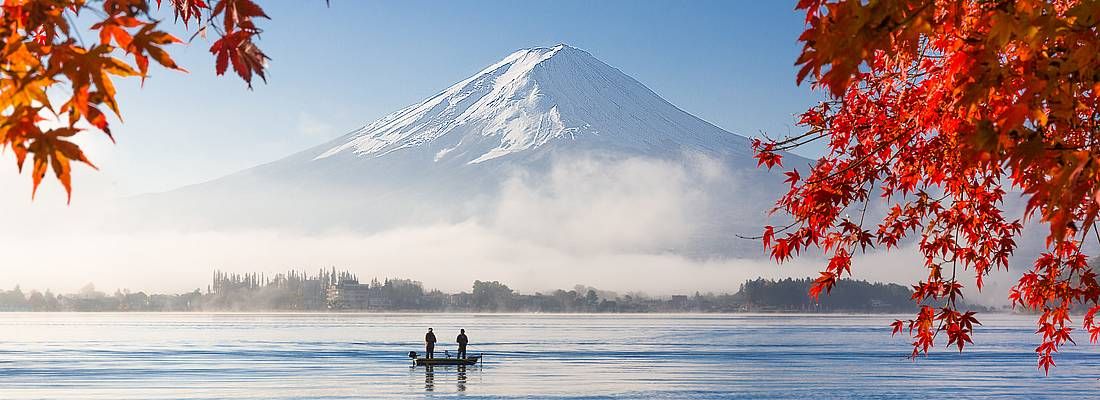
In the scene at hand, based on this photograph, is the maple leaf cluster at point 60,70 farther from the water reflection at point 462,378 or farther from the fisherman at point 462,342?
the fisherman at point 462,342

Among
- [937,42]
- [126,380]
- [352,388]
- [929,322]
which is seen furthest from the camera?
[126,380]

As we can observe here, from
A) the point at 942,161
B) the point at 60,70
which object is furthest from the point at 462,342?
the point at 60,70

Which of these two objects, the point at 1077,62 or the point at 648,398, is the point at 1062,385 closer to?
the point at 648,398

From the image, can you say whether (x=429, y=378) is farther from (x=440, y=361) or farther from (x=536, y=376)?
(x=440, y=361)

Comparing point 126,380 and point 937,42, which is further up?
point 937,42

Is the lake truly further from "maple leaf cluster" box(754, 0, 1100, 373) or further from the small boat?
"maple leaf cluster" box(754, 0, 1100, 373)

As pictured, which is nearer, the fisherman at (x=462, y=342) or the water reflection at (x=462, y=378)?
the water reflection at (x=462, y=378)

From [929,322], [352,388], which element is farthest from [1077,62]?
[352,388]

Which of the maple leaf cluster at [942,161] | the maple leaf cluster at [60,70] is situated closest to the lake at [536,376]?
the maple leaf cluster at [942,161]

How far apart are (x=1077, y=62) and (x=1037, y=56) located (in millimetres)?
414

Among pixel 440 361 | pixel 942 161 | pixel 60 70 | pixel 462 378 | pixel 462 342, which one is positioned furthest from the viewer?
pixel 462 342

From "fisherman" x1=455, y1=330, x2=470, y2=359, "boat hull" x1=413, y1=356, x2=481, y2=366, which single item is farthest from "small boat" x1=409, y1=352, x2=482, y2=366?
"fisherman" x1=455, y1=330, x2=470, y2=359

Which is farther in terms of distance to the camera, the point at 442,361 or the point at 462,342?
the point at 462,342

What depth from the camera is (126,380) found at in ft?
119
